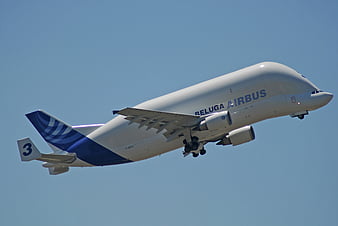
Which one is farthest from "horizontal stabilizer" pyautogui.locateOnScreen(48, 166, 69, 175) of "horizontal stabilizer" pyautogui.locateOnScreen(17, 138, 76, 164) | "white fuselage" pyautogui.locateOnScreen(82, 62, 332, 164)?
"white fuselage" pyautogui.locateOnScreen(82, 62, 332, 164)

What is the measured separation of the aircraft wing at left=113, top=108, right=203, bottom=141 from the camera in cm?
4931

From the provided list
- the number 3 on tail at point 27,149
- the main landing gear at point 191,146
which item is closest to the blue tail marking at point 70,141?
the main landing gear at point 191,146

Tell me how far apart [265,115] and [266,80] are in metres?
2.72

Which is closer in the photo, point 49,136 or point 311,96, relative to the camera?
point 311,96

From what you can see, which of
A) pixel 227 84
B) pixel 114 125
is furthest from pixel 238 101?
pixel 114 125

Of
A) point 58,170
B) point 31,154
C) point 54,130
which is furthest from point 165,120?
point 54,130

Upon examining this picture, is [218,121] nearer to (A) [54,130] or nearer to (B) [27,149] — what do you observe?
(B) [27,149]

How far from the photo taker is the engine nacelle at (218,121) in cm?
4975

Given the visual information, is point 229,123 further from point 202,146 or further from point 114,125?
point 114,125

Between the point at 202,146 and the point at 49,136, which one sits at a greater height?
the point at 49,136

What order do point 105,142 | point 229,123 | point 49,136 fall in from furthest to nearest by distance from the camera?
1. point 49,136
2. point 105,142
3. point 229,123

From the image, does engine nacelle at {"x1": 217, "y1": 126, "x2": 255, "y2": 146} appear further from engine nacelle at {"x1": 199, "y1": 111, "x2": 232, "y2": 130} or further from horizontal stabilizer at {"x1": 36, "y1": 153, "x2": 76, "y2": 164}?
horizontal stabilizer at {"x1": 36, "y1": 153, "x2": 76, "y2": 164}

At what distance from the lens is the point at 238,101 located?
50.7 m

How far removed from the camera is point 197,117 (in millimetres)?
51031
